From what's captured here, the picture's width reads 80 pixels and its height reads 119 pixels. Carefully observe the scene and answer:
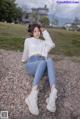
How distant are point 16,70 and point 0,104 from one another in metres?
1.08

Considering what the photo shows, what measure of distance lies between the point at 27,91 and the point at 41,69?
2.11ft

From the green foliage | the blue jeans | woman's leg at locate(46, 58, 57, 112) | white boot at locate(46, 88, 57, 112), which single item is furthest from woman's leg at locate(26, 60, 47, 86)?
the green foliage

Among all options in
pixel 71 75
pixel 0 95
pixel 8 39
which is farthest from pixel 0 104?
pixel 8 39

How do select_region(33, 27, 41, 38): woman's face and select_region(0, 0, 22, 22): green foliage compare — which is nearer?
select_region(33, 27, 41, 38): woman's face

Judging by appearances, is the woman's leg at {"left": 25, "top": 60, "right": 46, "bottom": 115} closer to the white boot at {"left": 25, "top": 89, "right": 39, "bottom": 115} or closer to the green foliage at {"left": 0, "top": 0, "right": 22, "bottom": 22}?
the white boot at {"left": 25, "top": 89, "right": 39, "bottom": 115}

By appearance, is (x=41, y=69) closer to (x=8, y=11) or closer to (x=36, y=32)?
(x=36, y=32)

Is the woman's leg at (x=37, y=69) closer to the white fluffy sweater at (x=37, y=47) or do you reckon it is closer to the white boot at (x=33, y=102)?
the white boot at (x=33, y=102)

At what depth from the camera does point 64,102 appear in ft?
19.5

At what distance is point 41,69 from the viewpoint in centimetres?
560

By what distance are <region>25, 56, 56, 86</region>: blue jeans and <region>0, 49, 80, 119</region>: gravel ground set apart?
39 centimetres

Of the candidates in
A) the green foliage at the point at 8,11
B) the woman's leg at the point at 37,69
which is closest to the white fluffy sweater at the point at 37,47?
the woman's leg at the point at 37,69

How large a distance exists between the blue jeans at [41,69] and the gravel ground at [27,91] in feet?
1.27

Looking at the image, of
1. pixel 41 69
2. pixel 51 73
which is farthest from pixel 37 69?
pixel 51 73

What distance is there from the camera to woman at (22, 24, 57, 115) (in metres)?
5.39
